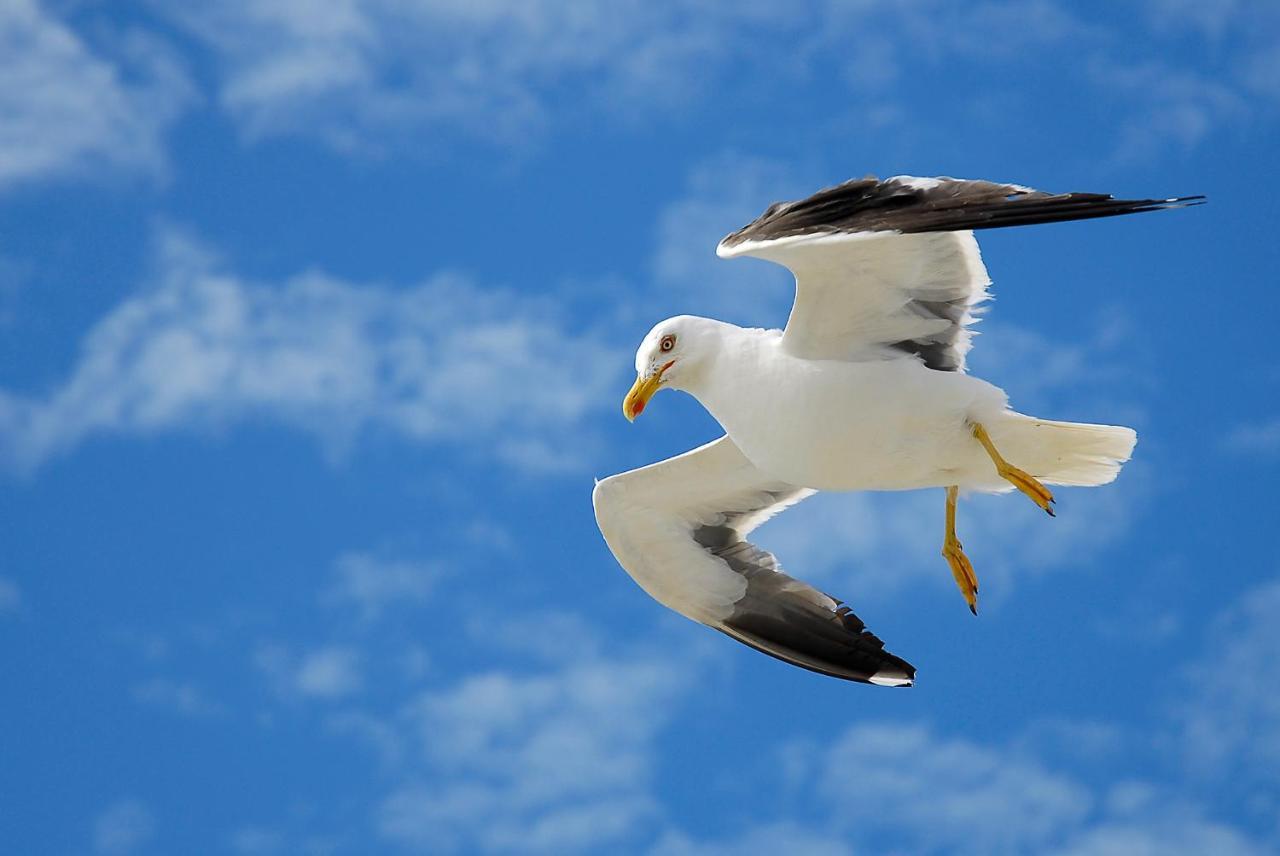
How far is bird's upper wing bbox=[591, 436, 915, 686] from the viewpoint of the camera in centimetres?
1293

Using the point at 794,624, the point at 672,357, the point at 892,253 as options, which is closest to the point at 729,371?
the point at 672,357

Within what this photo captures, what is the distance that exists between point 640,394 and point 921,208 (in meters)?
2.37

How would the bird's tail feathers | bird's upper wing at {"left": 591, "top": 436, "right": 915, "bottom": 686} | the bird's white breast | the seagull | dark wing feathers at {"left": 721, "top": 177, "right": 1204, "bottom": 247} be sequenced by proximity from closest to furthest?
dark wing feathers at {"left": 721, "top": 177, "right": 1204, "bottom": 247} < the seagull < the bird's white breast < the bird's tail feathers < bird's upper wing at {"left": 591, "top": 436, "right": 915, "bottom": 686}

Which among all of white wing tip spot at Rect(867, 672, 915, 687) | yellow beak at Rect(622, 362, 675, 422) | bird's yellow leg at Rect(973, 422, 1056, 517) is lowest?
white wing tip spot at Rect(867, 672, 915, 687)

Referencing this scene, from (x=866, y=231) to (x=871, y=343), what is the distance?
159 centimetres

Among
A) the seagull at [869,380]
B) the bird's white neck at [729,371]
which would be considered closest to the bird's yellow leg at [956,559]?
the seagull at [869,380]

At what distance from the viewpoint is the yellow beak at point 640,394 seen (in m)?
11.6

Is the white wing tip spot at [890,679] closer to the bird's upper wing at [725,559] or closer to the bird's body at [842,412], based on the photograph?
the bird's upper wing at [725,559]

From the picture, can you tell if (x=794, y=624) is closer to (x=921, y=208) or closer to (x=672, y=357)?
(x=672, y=357)

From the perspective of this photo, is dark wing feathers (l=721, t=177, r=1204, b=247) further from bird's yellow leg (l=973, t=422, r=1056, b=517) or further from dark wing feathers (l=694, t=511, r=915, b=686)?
dark wing feathers (l=694, t=511, r=915, b=686)

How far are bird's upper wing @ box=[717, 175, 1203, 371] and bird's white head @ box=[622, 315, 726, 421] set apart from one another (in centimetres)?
53

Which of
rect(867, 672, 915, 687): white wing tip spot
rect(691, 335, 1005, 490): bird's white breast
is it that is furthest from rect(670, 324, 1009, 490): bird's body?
rect(867, 672, 915, 687): white wing tip spot

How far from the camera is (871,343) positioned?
456 inches

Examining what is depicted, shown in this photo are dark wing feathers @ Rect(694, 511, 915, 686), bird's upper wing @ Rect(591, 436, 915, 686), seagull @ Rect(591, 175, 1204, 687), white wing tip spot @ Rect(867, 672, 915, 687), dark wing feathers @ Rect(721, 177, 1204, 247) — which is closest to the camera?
dark wing feathers @ Rect(721, 177, 1204, 247)
